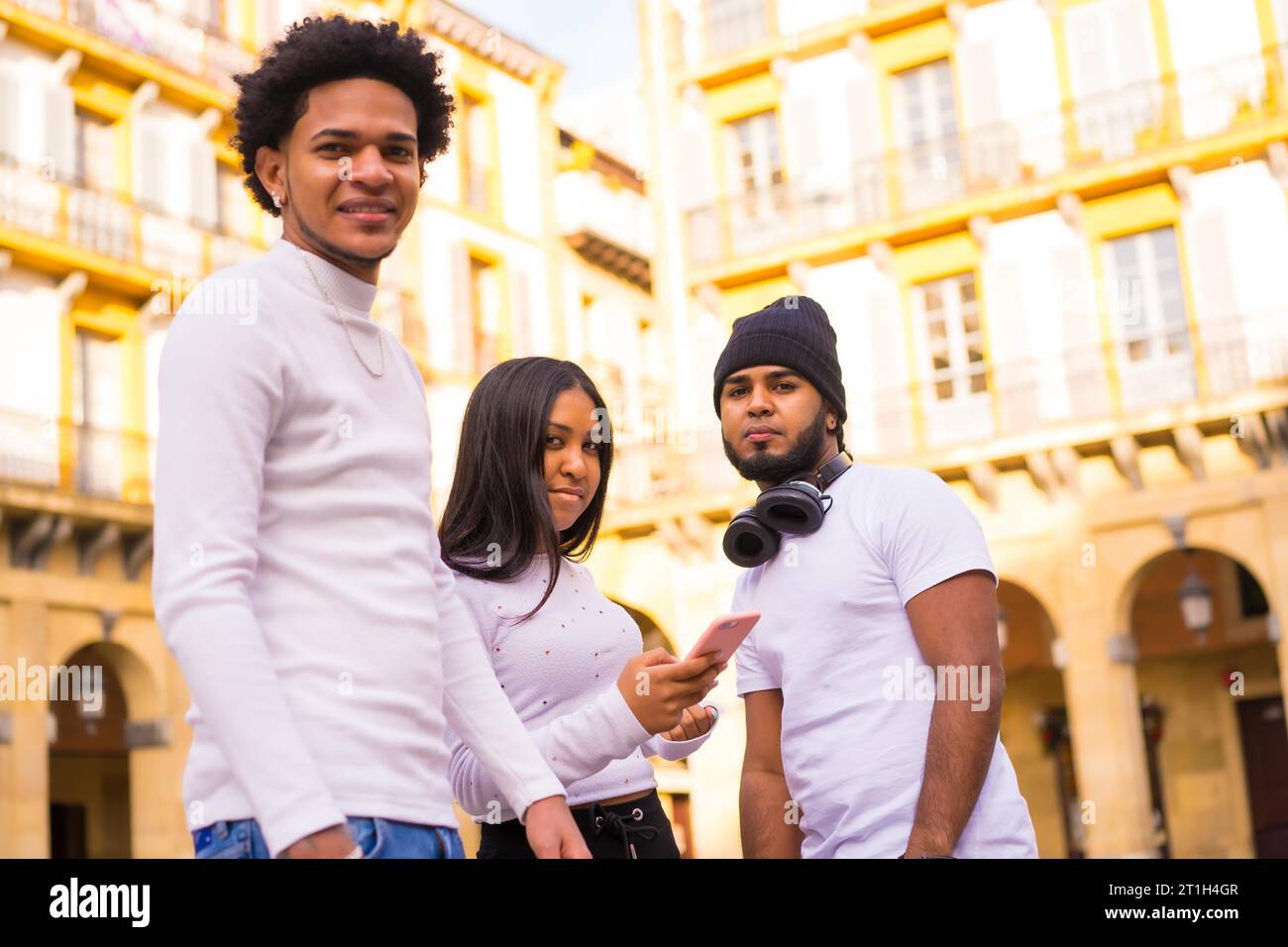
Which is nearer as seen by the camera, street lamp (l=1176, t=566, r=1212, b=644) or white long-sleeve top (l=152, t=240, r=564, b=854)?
white long-sleeve top (l=152, t=240, r=564, b=854)

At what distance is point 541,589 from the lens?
11.7 ft

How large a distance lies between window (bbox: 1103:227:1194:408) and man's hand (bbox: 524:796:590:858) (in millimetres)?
17499

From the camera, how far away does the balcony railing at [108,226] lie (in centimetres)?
1914

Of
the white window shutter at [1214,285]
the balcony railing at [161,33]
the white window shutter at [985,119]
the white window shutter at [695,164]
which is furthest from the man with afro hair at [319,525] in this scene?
the white window shutter at [695,164]

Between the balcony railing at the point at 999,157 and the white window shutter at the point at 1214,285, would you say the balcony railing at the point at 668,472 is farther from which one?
the white window shutter at the point at 1214,285

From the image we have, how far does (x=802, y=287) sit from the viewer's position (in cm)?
2189

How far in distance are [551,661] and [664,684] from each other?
34.7 inches

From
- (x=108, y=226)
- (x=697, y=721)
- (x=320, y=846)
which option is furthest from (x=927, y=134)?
(x=320, y=846)

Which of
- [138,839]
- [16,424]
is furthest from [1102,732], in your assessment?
[16,424]

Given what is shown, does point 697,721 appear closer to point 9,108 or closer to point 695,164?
point 9,108

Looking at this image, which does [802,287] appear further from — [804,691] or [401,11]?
[804,691]

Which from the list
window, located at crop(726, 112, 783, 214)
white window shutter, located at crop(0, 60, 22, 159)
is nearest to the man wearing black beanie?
white window shutter, located at crop(0, 60, 22, 159)

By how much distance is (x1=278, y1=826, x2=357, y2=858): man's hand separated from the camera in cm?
194

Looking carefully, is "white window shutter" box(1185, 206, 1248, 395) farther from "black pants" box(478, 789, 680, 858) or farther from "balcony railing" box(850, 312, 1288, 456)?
"black pants" box(478, 789, 680, 858)
